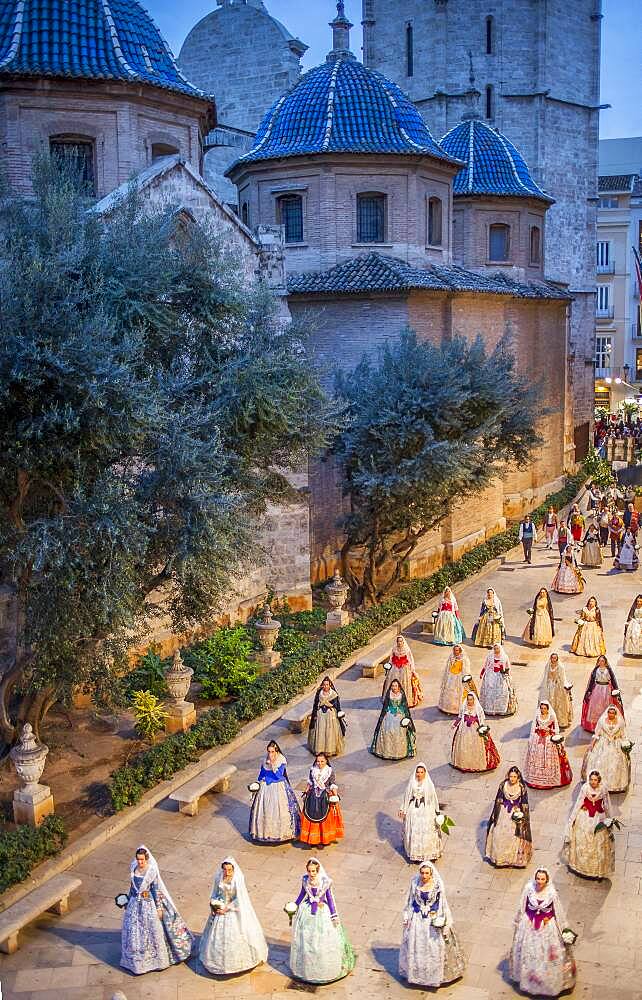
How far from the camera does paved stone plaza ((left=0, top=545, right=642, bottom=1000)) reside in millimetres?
10203

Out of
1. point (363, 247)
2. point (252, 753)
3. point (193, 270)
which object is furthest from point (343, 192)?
point (252, 753)

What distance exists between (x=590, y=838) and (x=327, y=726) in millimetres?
4718

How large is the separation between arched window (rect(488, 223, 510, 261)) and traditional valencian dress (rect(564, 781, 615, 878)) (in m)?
25.6

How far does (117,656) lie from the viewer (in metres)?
12.7

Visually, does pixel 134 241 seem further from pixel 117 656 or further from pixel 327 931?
pixel 327 931

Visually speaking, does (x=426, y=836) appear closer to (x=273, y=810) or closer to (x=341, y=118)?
(x=273, y=810)

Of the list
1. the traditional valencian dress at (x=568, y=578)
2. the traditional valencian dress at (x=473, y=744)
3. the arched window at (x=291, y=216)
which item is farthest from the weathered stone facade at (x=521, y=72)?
the traditional valencian dress at (x=473, y=744)

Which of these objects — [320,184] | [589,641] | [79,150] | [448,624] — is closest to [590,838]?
[589,641]

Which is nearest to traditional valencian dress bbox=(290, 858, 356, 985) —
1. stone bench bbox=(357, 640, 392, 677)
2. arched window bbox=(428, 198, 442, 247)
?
stone bench bbox=(357, 640, 392, 677)

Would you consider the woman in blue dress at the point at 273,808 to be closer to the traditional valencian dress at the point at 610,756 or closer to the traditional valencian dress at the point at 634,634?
the traditional valencian dress at the point at 610,756

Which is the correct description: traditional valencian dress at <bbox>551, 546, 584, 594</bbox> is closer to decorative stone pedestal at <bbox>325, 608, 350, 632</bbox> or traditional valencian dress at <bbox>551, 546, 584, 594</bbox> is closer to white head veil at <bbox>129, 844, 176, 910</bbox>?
decorative stone pedestal at <bbox>325, 608, 350, 632</bbox>

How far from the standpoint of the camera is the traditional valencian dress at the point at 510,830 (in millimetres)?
12164

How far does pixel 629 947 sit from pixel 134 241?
10099 mm

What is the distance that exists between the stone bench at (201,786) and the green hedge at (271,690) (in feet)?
1.59
